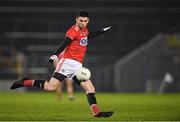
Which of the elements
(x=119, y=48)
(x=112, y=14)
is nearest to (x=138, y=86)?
(x=119, y=48)

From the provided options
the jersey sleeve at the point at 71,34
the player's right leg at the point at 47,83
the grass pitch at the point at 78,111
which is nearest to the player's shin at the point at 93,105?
the grass pitch at the point at 78,111

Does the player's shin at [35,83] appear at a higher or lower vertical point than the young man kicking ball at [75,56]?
lower

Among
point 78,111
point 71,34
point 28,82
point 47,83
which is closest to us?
point 71,34

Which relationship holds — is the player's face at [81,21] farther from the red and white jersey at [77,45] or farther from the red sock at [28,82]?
the red sock at [28,82]

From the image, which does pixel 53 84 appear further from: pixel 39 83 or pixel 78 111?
pixel 78 111

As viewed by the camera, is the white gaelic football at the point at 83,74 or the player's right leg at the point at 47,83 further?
the player's right leg at the point at 47,83

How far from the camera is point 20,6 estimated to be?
30.6 metres

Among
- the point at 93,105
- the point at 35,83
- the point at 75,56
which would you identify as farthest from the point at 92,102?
the point at 35,83

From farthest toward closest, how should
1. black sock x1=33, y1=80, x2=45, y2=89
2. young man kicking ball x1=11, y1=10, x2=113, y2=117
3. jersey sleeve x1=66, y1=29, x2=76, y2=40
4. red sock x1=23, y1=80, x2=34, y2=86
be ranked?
red sock x1=23, y1=80, x2=34, y2=86, black sock x1=33, y1=80, x2=45, y2=89, young man kicking ball x1=11, y1=10, x2=113, y2=117, jersey sleeve x1=66, y1=29, x2=76, y2=40

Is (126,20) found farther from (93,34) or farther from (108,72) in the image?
(93,34)

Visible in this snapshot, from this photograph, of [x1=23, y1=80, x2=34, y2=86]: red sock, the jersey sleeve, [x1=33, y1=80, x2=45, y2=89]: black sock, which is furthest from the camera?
[x1=23, y1=80, x2=34, y2=86]: red sock

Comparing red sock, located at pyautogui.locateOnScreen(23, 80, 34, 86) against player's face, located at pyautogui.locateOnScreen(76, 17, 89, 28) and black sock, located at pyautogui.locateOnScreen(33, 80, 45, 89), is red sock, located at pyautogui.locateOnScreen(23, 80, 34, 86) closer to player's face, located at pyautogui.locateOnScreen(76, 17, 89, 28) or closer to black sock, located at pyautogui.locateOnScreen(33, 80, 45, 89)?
black sock, located at pyautogui.locateOnScreen(33, 80, 45, 89)

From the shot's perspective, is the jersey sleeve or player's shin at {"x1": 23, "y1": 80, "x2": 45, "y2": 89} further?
player's shin at {"x1": 23, "y1": 80, "x2": 45, "y2": 89}

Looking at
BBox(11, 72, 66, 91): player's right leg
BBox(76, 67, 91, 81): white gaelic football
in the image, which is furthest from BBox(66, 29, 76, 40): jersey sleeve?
BBox(11, 72, 66, 91): player's right leg
